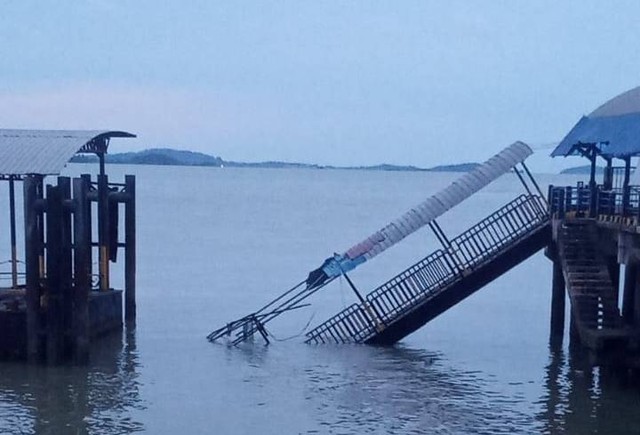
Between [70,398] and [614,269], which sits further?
[614,269]

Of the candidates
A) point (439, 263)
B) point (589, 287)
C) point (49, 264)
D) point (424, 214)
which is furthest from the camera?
point (424, 214)

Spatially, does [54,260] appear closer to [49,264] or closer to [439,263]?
[49,264]

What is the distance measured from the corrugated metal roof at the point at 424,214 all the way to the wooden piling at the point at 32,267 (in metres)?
7.89

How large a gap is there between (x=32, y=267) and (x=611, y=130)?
13.7 m

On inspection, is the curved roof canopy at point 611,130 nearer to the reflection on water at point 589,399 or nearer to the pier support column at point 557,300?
the pier support column at point 557,300

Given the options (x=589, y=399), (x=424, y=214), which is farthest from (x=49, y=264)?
(x=589, y=399)

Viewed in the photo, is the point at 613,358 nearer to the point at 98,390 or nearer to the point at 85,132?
the point at 98,390

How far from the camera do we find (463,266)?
26422 mm

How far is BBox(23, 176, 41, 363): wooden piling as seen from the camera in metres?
22.3

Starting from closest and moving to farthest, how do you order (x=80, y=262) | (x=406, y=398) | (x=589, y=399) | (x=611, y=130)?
(x=589, y=399) < (x=406, y=398) < (x=80, y=262) < (x=611, y=130)

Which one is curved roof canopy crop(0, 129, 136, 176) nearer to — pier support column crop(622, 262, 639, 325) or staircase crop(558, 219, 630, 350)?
staircase crop(558, 219, 630, 350)

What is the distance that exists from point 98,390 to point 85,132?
7463 mm

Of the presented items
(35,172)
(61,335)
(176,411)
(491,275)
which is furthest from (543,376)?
(35,172)

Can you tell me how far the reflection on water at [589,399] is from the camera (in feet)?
64.8
